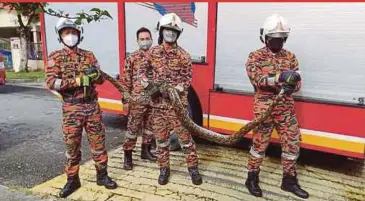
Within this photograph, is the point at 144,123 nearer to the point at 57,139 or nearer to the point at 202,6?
the point at 202,6

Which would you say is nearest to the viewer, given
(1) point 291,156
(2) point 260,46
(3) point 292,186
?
(1) point 291,156

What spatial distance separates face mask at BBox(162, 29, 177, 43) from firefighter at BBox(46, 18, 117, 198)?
2.37 ft

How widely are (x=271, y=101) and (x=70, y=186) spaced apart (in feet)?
6.88

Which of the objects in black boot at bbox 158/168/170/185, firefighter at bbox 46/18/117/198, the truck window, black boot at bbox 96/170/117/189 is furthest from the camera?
the truck window

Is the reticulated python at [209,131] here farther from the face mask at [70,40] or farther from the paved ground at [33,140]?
the paved ground at [33,140]

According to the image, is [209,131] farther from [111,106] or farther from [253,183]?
[111,106]

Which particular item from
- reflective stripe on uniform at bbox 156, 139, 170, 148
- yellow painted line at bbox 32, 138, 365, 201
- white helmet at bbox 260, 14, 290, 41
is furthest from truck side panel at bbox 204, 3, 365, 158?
reflective stripe on uniform at bbox 156, 139, 170, 148

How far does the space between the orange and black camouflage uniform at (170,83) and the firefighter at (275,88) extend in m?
0.64

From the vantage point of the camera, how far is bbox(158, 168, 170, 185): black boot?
411 cm

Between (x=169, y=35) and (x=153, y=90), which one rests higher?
(x=169, y=35)

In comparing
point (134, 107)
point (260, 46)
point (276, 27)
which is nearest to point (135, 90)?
point (134, 107)

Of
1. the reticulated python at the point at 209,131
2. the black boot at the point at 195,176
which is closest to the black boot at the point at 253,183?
the black boot at the point at 195,176

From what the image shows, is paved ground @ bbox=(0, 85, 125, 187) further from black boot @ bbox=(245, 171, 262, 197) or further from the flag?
black boot @ bbox=(245, 171, 262, 197)

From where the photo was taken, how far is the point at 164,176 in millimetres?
4145
